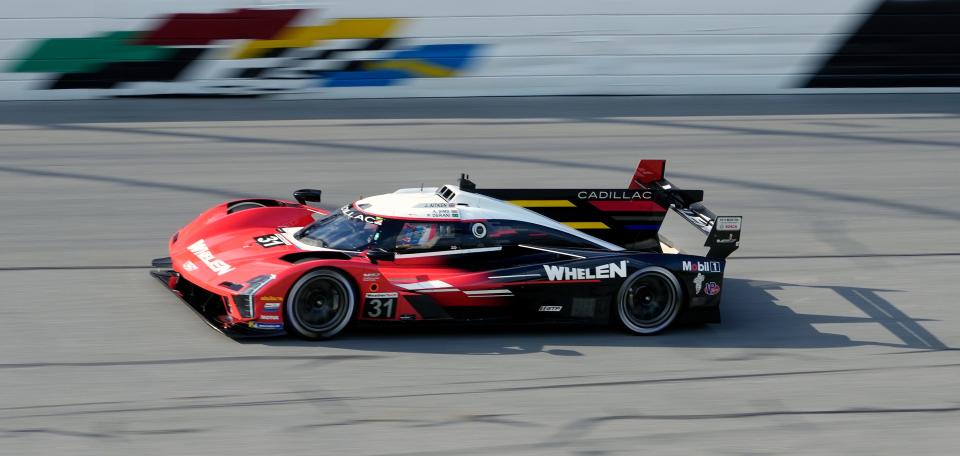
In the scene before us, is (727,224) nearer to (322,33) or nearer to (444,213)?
(444,213)

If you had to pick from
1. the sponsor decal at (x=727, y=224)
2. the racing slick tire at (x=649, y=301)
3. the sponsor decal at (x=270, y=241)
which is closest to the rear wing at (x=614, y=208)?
the sponsor decal at (x=727, y=224)

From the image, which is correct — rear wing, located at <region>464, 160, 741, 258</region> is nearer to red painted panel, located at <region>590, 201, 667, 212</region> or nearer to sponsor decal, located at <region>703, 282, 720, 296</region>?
red painted panel, located at <region>590, 201, 667, 212</region>

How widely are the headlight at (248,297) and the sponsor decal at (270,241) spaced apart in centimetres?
82

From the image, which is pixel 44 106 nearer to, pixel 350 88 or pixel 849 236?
pixel 350 88

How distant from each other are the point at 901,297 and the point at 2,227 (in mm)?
8523

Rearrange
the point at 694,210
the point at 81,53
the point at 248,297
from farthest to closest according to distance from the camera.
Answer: the point at 81,53, the point at 694,210, the point at 248,297

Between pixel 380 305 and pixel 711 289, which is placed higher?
pixel 711 289

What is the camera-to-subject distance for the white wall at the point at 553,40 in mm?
18609

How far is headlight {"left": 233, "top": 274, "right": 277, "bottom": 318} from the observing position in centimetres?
815

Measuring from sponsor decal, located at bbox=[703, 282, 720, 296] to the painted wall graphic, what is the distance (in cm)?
1109

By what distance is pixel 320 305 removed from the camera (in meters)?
8.41

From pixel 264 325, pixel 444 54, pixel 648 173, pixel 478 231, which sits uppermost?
pixel 444 54

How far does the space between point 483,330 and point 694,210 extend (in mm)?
2353

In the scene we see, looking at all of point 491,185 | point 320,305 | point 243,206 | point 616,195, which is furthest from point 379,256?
point 491,185
